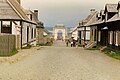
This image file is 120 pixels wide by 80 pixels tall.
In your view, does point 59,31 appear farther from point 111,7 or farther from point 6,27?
point 6,27

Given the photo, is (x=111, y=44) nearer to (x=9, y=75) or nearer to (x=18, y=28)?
(x=18, y=28)

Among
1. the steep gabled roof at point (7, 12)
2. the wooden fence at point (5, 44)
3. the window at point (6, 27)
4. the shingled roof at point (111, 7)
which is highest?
the shingled roof at point (111, 7)

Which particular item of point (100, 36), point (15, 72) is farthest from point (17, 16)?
point (15, 72)

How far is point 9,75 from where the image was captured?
14.1m

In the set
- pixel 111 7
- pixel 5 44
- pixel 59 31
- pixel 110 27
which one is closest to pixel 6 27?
pixel 5 44

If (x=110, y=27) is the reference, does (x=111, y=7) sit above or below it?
above

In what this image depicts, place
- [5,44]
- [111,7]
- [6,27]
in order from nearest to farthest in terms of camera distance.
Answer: [5,44]
[6,27]
[111,7]

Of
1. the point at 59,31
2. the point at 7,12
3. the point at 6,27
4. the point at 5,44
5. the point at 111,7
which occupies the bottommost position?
the point at 5,44

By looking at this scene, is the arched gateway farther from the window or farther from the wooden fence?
the wooden fence

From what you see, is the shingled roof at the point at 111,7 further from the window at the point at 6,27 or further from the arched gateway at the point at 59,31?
the arched gateway at the point at 59,31

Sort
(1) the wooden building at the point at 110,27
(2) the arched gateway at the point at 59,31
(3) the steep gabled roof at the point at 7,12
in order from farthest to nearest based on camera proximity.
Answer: (2) the arched gateway at the point at 59,31 < (3) the steep gabled roof at the point at 7,12 < (1) the wooden building at the point at 110,27

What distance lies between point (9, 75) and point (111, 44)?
70.8ft

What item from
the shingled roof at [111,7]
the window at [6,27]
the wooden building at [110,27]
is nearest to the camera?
the wooden building at [110,27]

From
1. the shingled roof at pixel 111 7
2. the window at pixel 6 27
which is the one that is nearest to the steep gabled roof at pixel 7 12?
the window at pixel 6 27
